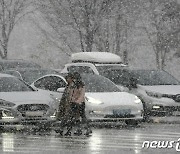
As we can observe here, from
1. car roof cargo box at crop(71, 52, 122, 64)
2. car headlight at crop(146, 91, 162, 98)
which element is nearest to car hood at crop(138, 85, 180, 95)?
car headlight at crop(146, 91, 162, 98)

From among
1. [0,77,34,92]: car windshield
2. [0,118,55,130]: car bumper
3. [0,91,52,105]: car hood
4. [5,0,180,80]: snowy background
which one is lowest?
[5,0,180,80]: snowy background

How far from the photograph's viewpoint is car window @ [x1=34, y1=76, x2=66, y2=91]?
24.1 meters

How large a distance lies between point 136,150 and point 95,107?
6.12m

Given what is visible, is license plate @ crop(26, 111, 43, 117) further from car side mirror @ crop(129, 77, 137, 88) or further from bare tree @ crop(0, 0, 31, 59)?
bare tree @ crop(0, 0, 31, 59)

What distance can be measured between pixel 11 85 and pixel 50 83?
2341 millimetres

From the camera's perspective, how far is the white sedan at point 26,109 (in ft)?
65.9

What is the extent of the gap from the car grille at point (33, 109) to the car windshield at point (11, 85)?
65.4 inches

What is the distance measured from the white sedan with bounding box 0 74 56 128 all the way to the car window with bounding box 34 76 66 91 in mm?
3049

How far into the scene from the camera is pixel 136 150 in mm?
15461

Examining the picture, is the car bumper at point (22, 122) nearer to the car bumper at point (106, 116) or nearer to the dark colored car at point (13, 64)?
the car bumper at point (106, 116)

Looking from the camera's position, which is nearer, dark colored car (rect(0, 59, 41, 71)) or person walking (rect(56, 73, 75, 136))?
person walking (rect(56, 73, 75, 136))

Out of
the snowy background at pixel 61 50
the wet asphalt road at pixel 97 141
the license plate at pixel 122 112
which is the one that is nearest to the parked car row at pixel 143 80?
the wet asphalt road at pixel 97 141

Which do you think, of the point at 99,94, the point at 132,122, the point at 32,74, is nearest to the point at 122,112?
the point at 99,94

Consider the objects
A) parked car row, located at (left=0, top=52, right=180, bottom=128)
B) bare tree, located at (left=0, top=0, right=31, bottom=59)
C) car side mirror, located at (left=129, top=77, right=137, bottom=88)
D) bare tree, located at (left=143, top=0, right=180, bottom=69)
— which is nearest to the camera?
parked car row, located at (left=0, top=52, right=180, bottom=128)
